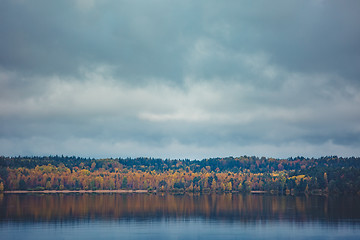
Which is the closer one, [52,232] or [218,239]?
[218,239]

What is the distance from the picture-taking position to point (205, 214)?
157750mm

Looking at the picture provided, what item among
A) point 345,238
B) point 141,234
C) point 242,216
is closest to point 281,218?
point 242,216

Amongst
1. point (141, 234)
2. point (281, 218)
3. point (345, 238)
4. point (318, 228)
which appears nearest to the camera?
point (345, 238)

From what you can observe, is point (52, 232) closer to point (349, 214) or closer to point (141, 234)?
point (141, 234)

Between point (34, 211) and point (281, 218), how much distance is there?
87729 millimetres

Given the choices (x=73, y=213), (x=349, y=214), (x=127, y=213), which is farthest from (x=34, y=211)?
(x=349, y=214)

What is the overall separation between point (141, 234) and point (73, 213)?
52.4 m

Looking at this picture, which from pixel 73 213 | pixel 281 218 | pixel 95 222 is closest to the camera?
pixel 95 222

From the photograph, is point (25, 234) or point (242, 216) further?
point (242, 216)

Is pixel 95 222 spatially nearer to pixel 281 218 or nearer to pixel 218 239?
pixel 218 239

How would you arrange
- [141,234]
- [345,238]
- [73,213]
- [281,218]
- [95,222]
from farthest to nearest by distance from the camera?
[73,213] < [281,218] < [95,222] < [141,234] < [345,238]

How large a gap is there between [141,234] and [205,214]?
5078 cm

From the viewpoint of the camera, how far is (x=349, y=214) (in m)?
146

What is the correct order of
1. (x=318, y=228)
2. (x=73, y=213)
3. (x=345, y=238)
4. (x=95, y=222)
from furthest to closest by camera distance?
(x=73, y=213) → (x=95, y=222) → (x=318, y=228) → (x=345, y=238)
